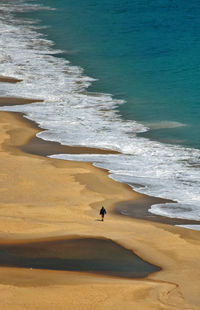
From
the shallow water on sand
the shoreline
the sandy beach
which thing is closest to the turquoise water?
the shoreline

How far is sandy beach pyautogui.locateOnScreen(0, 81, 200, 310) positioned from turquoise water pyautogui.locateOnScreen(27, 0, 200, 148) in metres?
8.13

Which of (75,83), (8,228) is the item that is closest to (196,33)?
(75,83)

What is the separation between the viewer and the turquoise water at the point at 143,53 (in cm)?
4182

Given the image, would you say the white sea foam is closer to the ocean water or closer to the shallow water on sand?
the ocean water

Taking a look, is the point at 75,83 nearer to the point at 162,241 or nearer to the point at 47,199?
the point at 47,199

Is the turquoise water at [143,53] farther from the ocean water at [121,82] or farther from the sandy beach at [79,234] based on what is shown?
the sandy beach at [79,234]

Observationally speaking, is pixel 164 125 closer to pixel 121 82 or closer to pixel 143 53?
pixel 121 82

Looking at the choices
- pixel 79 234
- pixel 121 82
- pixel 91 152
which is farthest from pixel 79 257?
pixel 121 82

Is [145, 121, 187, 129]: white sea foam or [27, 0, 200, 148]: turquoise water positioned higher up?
[27, 0, 200, 148]: turquoise water

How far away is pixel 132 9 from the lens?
83.6 metres

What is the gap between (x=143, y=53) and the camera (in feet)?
199

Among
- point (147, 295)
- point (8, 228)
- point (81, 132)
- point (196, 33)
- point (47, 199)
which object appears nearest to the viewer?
point (147, 295)

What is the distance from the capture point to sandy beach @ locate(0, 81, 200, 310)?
59.8 feet

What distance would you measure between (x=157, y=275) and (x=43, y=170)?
11.1 metres
